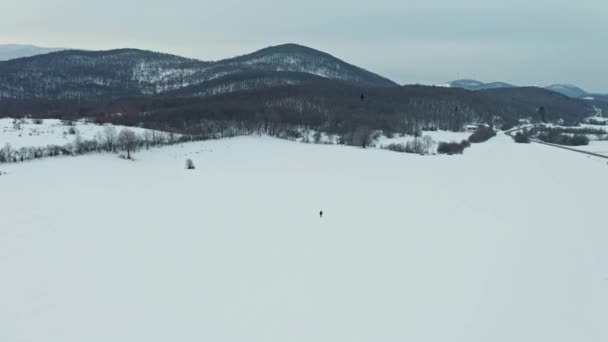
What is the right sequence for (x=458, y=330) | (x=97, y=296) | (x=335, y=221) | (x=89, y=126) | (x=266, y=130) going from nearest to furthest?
(x=458, y=330), (x=97, y=296), (x=335, y=221), (x=89, y=126), (x=266, y=130)

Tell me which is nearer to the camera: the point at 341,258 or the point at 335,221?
the point at 341,258

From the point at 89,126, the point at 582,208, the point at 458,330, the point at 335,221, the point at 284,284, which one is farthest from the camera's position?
the point at 89,126

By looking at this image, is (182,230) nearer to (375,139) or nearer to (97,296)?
(97,296)

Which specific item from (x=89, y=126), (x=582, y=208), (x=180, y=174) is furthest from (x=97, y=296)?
(x=89, y=126)

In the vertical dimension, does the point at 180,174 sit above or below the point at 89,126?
below

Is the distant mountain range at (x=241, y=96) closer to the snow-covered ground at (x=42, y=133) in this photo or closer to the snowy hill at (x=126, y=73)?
the snowy hill at (x=126, y=73)

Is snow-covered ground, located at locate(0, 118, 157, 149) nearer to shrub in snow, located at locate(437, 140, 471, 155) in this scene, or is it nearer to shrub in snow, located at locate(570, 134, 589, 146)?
shrub in snow, located at locate(437, 140, 471, 155)
